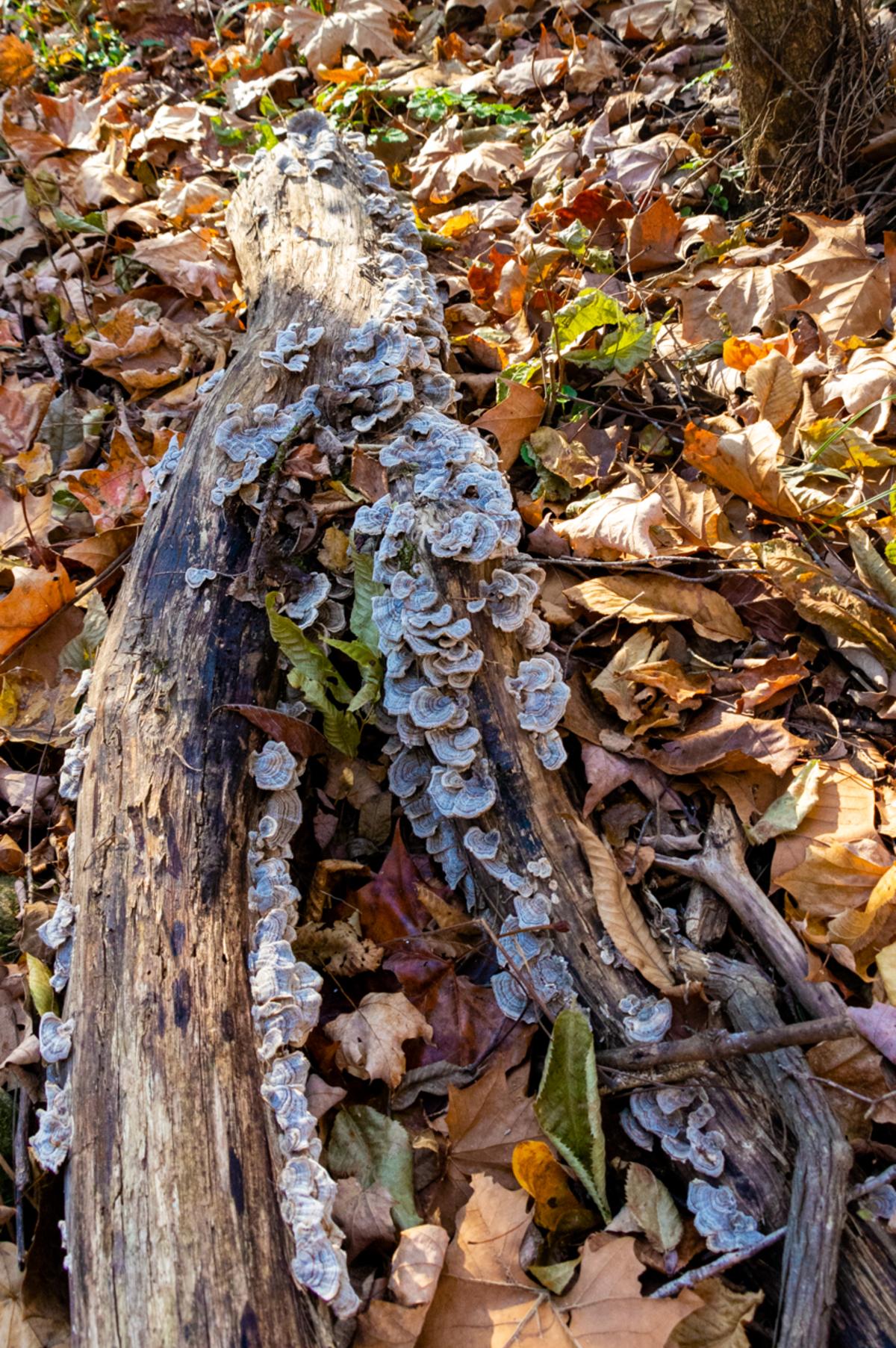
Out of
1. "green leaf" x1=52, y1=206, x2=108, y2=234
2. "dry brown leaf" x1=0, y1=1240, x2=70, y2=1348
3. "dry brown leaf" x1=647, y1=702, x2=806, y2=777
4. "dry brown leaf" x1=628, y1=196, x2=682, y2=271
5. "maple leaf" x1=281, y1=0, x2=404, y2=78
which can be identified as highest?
"maple leaf" x1=281, y1=0, x2=404, y2=78

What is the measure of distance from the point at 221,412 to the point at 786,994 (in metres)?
2.92

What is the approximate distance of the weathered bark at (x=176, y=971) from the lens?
1.92m

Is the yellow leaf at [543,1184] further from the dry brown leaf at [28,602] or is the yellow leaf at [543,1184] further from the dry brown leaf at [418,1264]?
the dry brown leaf at [28,602]

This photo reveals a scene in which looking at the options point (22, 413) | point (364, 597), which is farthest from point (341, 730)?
point (22, 413)

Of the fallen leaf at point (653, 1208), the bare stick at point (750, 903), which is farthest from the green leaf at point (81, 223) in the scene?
the fallen leaf at point (653, 1208)

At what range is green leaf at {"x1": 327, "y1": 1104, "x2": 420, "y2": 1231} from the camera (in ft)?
7.43

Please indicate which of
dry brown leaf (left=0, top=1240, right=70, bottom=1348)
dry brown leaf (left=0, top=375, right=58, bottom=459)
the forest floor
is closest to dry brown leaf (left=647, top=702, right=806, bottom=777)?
the forest floor

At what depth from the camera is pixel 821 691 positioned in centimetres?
304

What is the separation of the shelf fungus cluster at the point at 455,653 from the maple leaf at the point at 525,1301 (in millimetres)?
600

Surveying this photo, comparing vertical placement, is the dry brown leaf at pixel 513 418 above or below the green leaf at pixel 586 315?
below

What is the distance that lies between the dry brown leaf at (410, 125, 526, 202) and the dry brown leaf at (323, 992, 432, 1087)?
497 centimetres

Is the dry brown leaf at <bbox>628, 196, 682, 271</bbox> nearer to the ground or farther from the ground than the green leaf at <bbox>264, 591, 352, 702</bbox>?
farther from the ground

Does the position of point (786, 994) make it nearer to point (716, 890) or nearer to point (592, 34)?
point (716, 890)

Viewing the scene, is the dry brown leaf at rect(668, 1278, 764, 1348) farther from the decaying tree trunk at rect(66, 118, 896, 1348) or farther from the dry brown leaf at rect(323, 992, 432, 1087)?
the dry brown leaf at rect(323, 992, 432, 1087)
